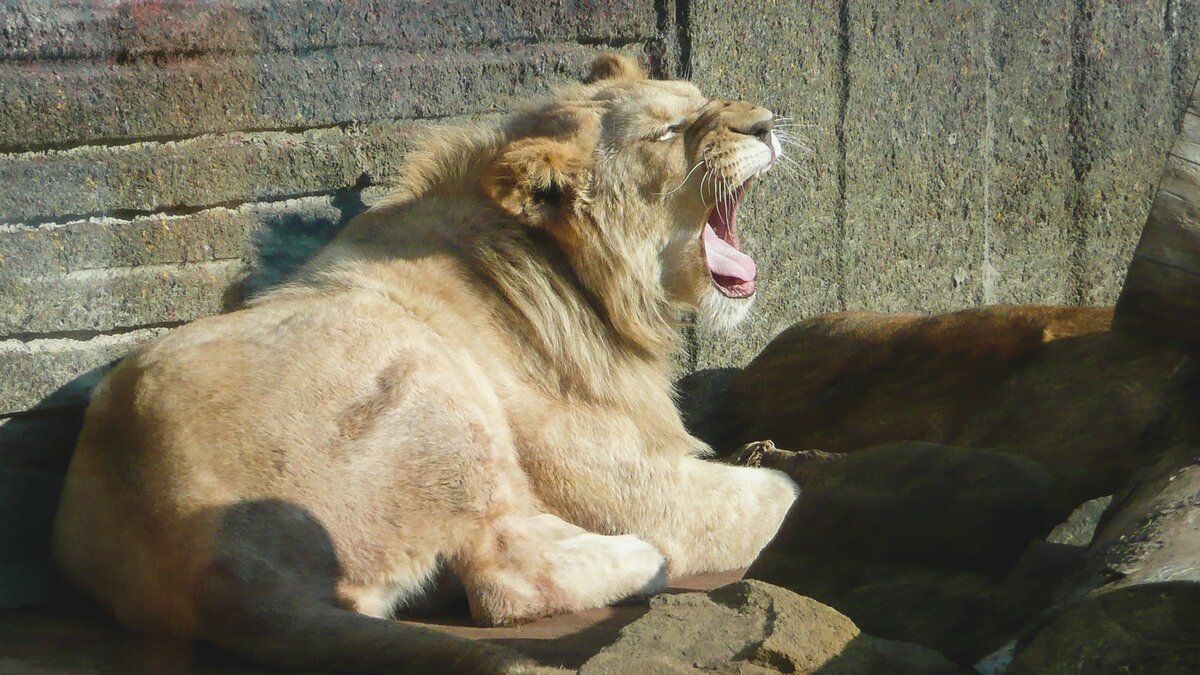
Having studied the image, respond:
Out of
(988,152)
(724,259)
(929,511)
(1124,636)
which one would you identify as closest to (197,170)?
(724,259)

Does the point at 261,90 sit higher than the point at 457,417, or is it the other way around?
the point at 261,90

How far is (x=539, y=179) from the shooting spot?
4.21 meters

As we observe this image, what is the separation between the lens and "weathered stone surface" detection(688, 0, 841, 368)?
17.8ft

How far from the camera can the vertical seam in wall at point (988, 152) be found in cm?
610

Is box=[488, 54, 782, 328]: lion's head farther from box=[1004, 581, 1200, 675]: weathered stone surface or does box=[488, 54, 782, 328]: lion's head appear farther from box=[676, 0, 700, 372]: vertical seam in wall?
box=[1004, 581, 1200, 675]: weathered stone surface

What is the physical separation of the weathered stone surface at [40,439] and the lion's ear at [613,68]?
2001 millimetres

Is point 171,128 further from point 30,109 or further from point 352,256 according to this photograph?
point 352,256

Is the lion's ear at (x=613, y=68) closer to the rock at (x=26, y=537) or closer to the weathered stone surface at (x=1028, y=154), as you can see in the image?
the weathered stone surface at (x=1028, y=154)

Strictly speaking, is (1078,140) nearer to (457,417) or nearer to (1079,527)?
(1079,527)

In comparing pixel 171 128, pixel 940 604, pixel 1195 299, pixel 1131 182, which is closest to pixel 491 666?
pixel 940 604

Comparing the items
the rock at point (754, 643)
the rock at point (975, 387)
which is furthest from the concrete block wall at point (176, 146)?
the rock at point (754, 643)

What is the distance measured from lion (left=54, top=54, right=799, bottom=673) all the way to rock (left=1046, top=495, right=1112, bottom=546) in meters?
0.84

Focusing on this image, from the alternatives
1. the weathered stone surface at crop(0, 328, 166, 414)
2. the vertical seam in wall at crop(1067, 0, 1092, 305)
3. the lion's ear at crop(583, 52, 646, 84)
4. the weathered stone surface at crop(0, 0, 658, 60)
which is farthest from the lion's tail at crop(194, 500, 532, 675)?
the vertical seam in wall at crop(1067, 0, 1092, 305)

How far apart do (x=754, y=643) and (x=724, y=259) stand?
202 cm
